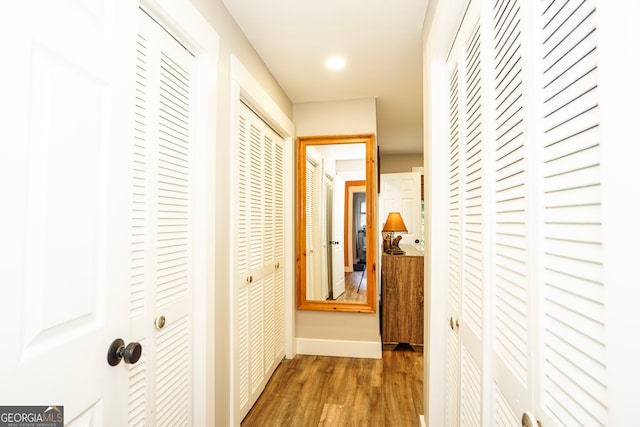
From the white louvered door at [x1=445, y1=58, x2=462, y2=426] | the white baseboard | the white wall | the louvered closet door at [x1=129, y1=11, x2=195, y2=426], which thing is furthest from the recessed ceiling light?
the white baseboard

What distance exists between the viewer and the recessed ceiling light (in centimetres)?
228

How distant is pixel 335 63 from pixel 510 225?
6.49 ft

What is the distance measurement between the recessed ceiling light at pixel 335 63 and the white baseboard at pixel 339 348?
98.8 inches

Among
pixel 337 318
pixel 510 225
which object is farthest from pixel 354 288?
pixel 510 225

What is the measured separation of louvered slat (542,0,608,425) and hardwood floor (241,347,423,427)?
179cm

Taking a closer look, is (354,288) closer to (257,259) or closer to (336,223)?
(336,223)

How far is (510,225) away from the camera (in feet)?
2.63

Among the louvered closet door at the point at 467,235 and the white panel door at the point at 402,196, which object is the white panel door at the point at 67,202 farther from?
the white panel door at the point at 402,196

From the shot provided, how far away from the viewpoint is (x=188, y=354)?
1402mm

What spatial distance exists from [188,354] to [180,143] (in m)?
0.96

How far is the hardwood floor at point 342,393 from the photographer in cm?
203

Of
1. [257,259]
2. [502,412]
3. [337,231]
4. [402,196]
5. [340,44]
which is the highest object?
[340,44]

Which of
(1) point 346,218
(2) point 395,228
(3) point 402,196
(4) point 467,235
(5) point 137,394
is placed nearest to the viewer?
(5) point 137,394

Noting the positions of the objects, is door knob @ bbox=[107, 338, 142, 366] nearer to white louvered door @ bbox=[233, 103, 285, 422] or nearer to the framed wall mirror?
white louvered door @ bbox=[233, 103, 285, 422]
